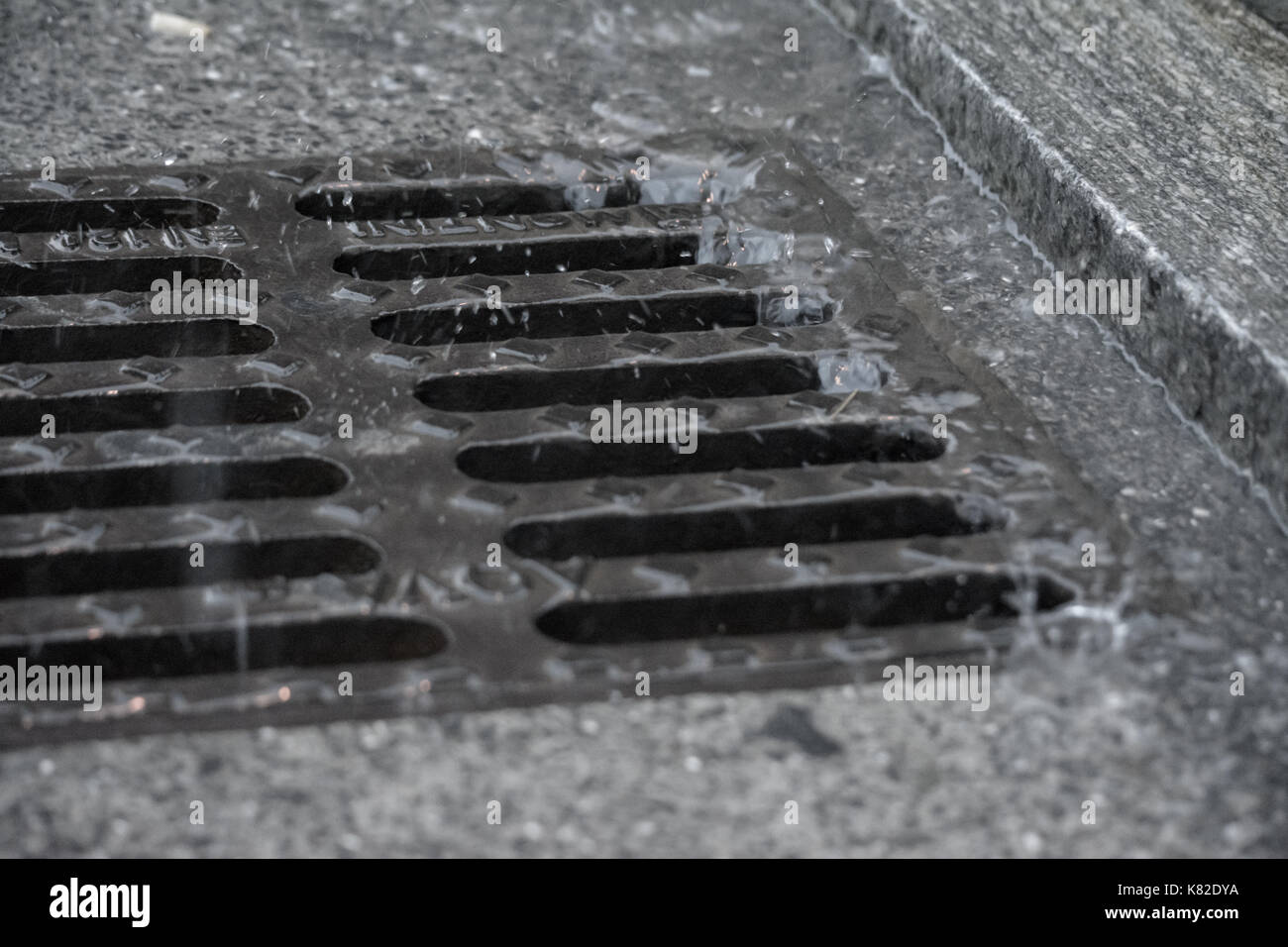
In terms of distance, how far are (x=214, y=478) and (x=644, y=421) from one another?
446 millimetres

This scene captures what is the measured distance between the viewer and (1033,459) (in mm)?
1518

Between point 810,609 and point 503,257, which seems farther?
point 503,257

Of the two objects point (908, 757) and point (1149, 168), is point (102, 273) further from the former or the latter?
point (1149, 168)

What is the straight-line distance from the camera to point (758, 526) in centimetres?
145

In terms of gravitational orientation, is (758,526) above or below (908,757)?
above

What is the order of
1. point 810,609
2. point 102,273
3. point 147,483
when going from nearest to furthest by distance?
point 810,609 → point 147,483 → point 102,273

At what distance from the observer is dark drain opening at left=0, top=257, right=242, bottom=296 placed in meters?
1.83

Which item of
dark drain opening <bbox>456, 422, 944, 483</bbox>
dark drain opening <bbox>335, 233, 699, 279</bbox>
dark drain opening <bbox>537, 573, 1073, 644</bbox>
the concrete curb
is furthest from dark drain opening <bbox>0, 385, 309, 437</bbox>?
the concrete curb

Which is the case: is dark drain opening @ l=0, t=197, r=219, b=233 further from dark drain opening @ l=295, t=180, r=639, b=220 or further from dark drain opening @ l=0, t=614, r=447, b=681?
dark drain opening @ l=0, t=614, r=447, b=681

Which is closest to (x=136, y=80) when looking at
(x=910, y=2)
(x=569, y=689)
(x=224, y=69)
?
(x=224, y=69)

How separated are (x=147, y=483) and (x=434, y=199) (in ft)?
2.42

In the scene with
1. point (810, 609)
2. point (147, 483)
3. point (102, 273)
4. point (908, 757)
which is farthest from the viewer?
point (102, 273)

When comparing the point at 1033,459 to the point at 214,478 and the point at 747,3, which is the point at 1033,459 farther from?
the point at 747,3

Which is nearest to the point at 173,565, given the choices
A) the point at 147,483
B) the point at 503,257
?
the point at 147,483
